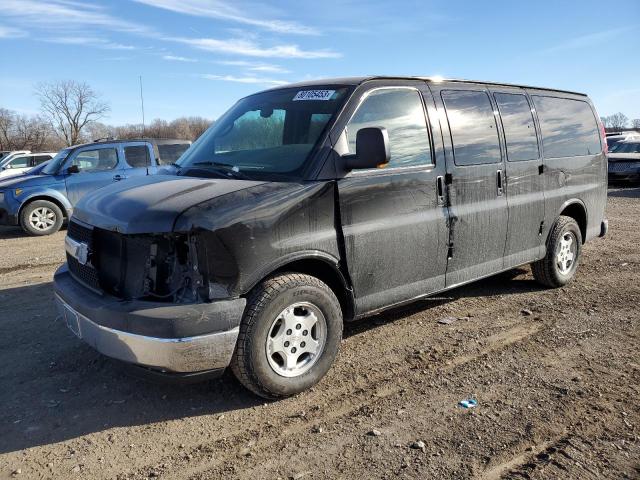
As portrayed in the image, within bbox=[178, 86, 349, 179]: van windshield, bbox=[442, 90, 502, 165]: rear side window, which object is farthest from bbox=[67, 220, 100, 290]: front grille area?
bbox=[442, 90, 502, 165]: rear side window

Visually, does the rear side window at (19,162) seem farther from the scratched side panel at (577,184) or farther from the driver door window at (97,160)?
the scratched side panel at (577,184)

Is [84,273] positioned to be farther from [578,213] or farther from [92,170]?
[92,170]

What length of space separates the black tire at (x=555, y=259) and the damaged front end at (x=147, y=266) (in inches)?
163

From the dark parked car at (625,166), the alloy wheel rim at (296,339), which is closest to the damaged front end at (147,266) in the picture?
the alloy wheel rim at (296,339)

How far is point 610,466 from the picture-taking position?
106 inches

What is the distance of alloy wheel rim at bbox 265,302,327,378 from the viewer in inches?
133

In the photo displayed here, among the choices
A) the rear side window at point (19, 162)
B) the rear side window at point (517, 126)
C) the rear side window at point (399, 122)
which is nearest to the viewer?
the rear side window at point (399, 122)

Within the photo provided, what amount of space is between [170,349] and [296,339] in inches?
34.7

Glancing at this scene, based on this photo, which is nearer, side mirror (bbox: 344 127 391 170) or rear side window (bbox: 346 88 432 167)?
side mirror (bbox: 344 127 391 170)

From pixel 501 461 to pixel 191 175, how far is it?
290 centimetres

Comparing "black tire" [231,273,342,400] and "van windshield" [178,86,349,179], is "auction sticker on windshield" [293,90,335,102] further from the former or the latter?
"black tire" [231,273,342,400]

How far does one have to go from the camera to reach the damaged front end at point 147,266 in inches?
120

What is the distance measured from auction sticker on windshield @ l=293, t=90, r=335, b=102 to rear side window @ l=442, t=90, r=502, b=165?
1.12 metres

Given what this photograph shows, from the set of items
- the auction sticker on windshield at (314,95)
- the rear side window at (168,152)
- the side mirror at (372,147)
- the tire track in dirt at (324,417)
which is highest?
the auction sticker on windshield at (314,95)
